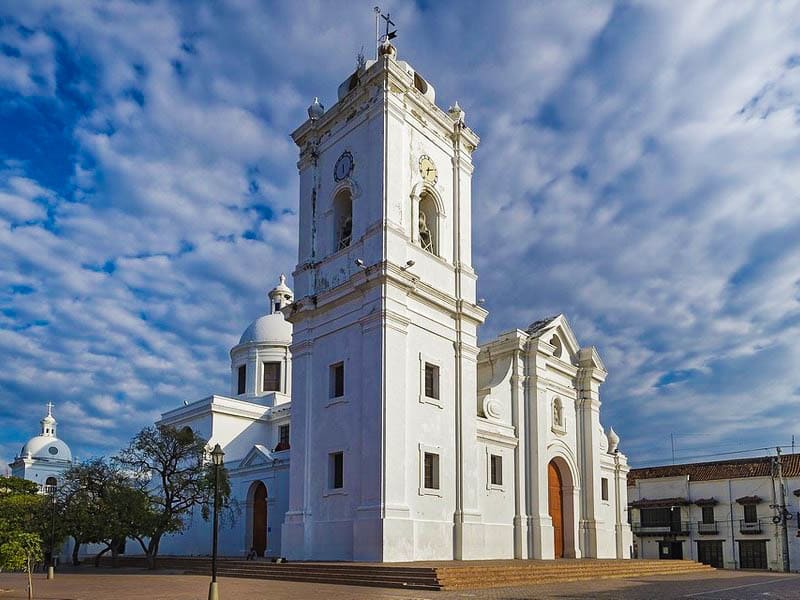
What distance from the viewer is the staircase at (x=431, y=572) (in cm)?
1864

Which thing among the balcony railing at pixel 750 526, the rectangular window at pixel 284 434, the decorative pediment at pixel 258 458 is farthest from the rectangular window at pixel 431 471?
the balcony railing at pixel 750 526

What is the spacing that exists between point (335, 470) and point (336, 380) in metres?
2.96

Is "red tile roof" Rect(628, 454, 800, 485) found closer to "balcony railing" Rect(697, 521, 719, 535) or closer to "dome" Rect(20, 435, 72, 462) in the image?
"balcony railing" Rect(697, 521, 719, 535)

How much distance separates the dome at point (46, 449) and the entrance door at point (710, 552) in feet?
164

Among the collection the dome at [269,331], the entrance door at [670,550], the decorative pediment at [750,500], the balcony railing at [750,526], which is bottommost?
the entrance door at [670,550]

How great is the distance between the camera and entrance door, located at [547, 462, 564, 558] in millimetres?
31203

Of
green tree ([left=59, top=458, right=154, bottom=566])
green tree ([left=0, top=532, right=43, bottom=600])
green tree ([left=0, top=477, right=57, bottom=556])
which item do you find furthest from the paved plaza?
green tree ([left=0, top=477, right=57, bottom=556])

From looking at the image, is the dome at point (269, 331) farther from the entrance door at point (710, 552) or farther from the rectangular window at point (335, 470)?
the entrance door at point (710, 552)

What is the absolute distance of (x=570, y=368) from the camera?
33.8 m

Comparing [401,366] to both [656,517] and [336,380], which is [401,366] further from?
[656,517]

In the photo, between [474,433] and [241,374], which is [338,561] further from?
[241,374]

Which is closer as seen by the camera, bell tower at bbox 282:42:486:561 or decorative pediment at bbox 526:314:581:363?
bell tower at bbox 282:42:486:561

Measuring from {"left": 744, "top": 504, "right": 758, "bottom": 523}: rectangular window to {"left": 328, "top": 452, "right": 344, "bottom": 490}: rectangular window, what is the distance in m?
35.4

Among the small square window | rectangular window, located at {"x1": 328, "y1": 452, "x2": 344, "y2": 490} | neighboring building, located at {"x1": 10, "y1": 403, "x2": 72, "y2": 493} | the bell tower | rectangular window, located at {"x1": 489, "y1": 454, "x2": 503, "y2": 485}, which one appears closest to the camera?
the bell tower
